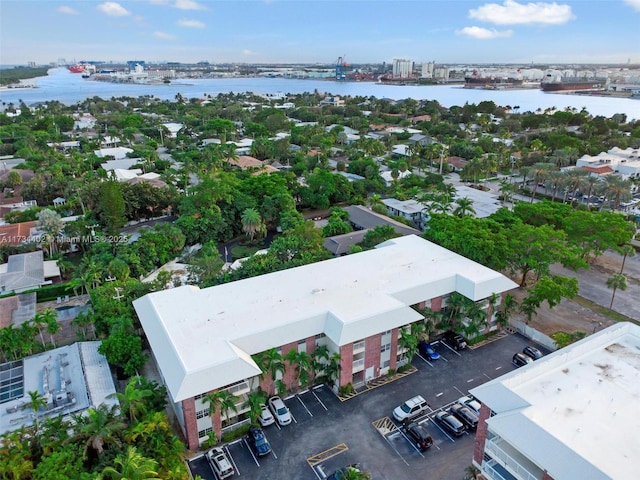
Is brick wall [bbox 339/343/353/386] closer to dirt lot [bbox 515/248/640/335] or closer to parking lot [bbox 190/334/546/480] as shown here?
parking lot [bbox 190/334/546/480]

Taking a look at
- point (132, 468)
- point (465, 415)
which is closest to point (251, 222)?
point (465, 415)

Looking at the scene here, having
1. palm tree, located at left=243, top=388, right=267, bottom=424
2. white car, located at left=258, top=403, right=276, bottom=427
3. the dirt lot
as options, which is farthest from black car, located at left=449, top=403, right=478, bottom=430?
the dirt lot

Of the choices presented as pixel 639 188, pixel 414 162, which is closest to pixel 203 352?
pixel 414 162

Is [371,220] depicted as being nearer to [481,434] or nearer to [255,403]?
[255,403]

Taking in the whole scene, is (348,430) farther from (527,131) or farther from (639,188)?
(527,131)

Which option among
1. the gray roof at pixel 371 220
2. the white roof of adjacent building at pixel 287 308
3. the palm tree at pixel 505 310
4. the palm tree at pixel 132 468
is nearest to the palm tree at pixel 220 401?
the white roof of adjacent building at pixel 287 308

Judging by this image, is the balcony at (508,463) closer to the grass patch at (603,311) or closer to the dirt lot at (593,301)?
the dirt lot at (593,301)
